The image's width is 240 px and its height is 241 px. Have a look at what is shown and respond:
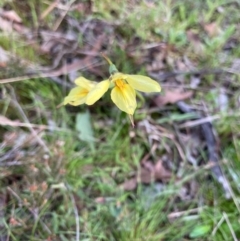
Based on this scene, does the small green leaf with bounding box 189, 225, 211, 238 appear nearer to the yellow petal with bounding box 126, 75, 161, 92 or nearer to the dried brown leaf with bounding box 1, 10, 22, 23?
the yellow petal with bounding box 126, 75, 161, 92

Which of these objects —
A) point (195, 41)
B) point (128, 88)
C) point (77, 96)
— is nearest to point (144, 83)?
point (128, 88)

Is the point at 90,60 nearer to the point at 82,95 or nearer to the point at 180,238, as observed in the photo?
the point at 82,95

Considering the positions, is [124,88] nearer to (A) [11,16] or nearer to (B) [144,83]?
(B) [144,83]

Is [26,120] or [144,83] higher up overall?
[144,83]

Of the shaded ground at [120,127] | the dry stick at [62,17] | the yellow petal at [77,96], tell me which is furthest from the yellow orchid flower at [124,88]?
the dry stick at [62,17]

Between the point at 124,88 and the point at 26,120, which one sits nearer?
the point at 124,88

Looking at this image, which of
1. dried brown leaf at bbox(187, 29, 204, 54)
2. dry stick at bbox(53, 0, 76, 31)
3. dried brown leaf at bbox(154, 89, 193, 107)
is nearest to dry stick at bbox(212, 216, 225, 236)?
dried brown leaf at bbox(154, 89, 193, 107)

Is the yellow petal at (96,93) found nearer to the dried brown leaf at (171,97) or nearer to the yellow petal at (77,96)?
the yellow petal at (77,96)

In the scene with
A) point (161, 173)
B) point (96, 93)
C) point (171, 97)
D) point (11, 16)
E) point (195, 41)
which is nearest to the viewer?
point (96, 93)
